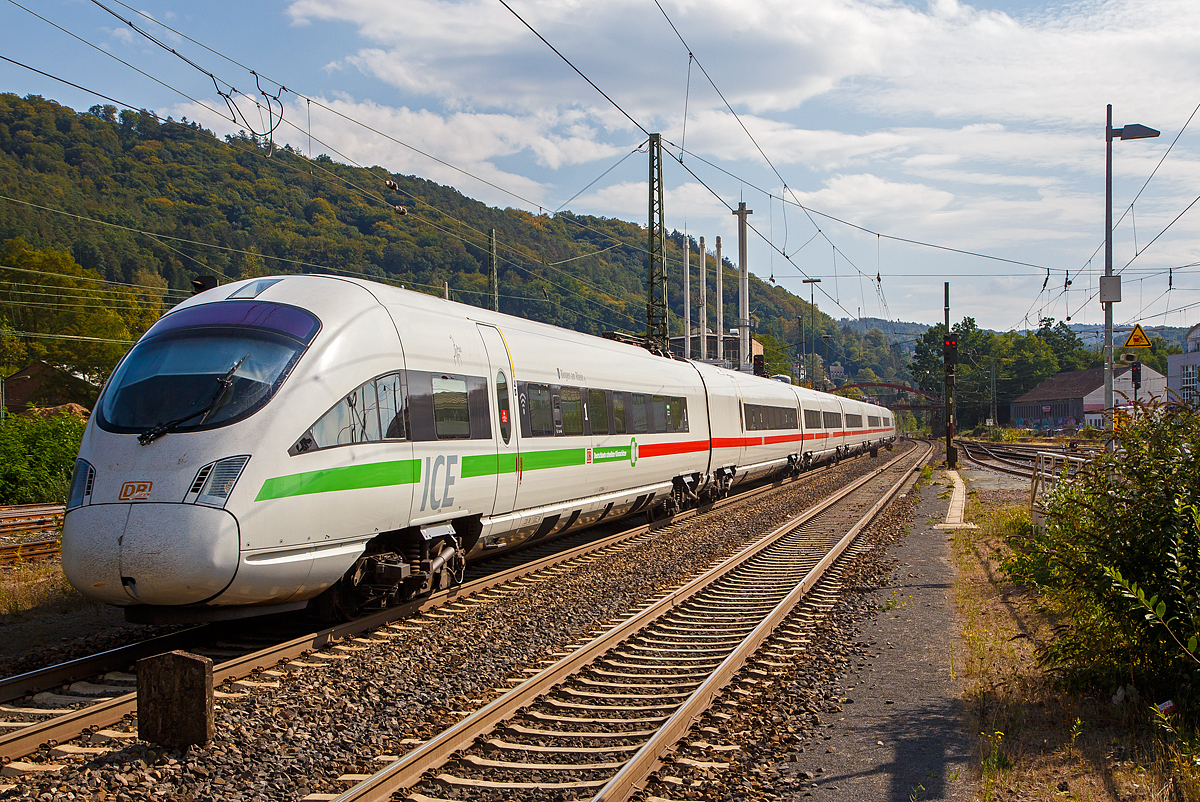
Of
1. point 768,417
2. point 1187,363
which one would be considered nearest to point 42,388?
point 768,417

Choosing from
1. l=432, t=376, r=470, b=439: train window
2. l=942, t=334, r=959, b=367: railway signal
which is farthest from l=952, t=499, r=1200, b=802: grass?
l=942, t=334, r=959, b=367: railway signal

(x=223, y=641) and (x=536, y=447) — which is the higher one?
(x=536, y=447)

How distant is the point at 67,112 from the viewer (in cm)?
6222

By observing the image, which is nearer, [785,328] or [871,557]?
[871,557]

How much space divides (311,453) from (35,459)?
714 inches

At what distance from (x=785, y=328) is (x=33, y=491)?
4948 inches

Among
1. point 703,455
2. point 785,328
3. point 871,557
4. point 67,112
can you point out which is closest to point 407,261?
point 67,112

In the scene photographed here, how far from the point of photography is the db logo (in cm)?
675

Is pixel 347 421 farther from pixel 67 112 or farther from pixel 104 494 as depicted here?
pixel 67 112

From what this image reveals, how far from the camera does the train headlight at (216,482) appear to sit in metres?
6.71

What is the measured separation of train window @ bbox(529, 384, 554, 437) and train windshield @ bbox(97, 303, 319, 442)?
3.90m

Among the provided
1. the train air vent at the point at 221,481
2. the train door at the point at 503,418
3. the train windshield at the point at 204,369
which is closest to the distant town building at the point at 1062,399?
the train door at the point at 503,418

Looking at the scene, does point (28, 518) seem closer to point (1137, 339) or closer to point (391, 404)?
point (391, 404)

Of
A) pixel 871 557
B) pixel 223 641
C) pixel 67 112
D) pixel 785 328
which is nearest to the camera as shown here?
pixel 223 641
